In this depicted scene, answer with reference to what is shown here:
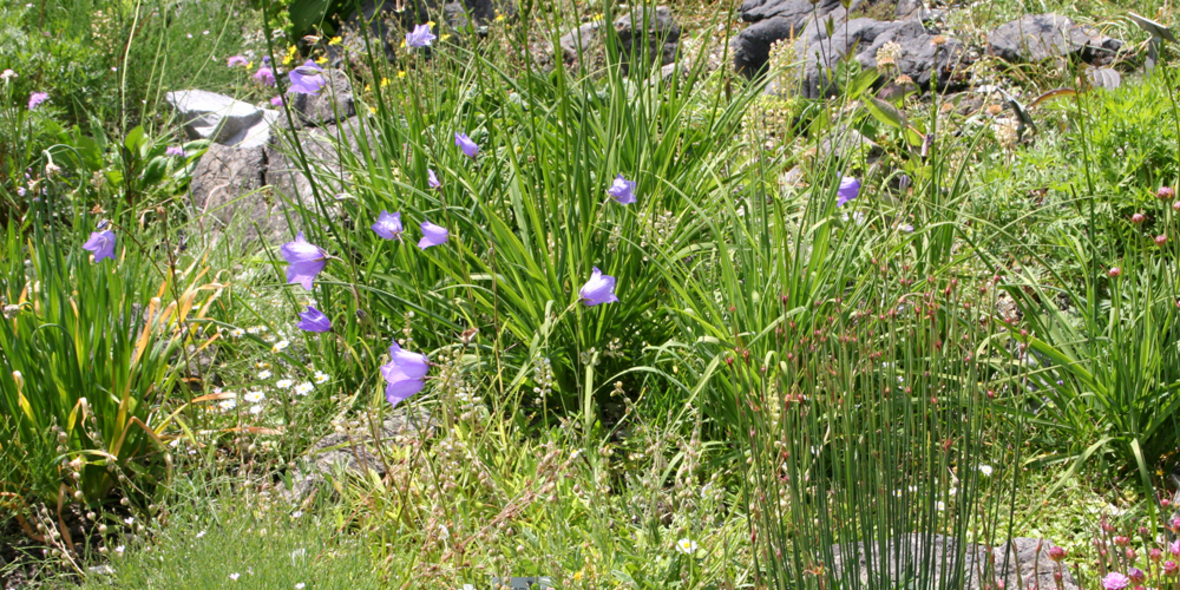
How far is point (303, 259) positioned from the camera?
1.96m

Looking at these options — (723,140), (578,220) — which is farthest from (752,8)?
(578,220)

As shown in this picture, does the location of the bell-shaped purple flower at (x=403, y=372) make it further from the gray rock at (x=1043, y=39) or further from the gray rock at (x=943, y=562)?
the gray rock at (x=1043, y=39)

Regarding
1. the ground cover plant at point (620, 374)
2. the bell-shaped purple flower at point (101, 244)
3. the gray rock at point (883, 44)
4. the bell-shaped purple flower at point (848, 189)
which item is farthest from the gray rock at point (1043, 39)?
the bell-shaped purple flower at point (101, 244)

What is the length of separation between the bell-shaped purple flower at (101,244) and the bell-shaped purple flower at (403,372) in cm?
96

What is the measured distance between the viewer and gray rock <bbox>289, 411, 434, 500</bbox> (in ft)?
6.56

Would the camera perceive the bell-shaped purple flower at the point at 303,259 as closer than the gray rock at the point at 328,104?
Yes

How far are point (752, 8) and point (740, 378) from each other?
15.3 ft

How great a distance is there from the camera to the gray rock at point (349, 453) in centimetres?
200

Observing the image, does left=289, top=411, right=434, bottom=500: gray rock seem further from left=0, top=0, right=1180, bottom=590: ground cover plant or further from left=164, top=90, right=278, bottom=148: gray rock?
left=164, top=90, right=278, bottom=148: gray rock

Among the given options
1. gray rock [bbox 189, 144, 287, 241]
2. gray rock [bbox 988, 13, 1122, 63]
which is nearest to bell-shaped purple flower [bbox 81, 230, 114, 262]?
gray rock [bbox 189, 144, 287, 241]

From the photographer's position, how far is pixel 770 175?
9.76 feet

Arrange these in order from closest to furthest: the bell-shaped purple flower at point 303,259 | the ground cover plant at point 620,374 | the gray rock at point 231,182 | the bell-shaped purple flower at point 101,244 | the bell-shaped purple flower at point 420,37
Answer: the ground cover plant at point 620,374 → the bell-shaped purple flower at point 303,259 → the bell-shaped purple flower at point 101,244 → the bell-shaped purple flower at point 420,37 → the gray rock at point 231,182

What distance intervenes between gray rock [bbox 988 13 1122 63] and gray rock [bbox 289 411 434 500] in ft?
11.9

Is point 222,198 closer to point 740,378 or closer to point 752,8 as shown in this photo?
point 740,378
